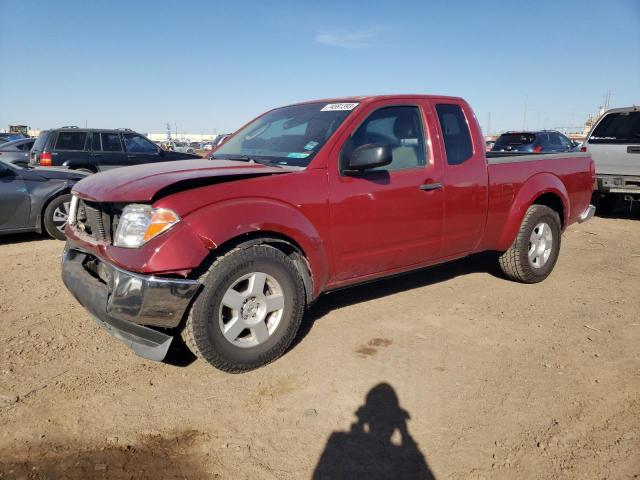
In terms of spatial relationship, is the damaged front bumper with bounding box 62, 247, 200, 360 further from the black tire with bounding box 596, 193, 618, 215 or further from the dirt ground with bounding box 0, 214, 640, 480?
the black tire with bounding box 596, 193, 618, 215

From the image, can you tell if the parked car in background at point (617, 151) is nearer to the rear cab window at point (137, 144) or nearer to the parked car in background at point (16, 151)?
the rear cab window at point (137, 144)

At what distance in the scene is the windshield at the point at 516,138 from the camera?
48.5ft

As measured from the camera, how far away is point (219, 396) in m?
2.94

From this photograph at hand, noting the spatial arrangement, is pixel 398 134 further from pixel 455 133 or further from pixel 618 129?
pixel 618 129

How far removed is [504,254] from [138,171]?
3628 millimetres

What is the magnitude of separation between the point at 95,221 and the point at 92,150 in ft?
31.7

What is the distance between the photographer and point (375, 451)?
2.44 metres

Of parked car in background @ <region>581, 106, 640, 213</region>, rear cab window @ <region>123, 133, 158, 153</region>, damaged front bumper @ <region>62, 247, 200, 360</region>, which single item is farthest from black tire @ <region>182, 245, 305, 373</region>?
rear cab window @ <region>123, 133, 158, 153</region>

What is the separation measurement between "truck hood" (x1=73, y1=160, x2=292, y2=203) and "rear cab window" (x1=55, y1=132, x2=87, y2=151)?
9177 mm

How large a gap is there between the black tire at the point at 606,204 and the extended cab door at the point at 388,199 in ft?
24.1

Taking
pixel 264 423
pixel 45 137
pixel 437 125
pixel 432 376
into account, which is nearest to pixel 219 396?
pixel 264 423

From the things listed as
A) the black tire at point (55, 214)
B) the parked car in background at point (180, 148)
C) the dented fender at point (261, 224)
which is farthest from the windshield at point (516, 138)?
the parked car in background at point (180, 148)

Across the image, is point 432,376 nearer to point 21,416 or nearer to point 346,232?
point 346,232

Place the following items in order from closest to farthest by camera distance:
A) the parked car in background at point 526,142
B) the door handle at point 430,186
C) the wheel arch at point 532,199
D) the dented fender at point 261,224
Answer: the dented fender at point 261,224 < the door handle at point 430,186 < the wheel arch at point 532,199 < the parked car in background at point 526,142
